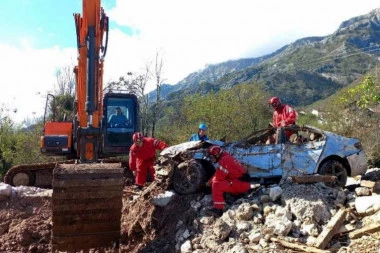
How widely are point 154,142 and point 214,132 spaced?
43.5ft

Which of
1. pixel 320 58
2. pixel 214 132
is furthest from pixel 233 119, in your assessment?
pixel 320 58

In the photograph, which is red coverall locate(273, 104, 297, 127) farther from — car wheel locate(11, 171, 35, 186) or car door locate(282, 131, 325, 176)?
car wheel locate(11, 171, 35, 186)

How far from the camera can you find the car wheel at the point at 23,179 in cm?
1356

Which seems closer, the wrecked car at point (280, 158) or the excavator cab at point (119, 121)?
the wrecked car at point (280, 158)

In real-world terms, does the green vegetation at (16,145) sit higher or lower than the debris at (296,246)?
higher

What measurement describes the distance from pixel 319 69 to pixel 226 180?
97154 mm

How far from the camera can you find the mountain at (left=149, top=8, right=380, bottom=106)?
81.2 metres

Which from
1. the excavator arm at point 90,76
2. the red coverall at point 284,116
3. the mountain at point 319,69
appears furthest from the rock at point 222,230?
the mountain at point 319,69

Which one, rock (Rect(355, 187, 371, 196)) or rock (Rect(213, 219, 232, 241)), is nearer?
rock (Rect(213, 219, 232, 241))

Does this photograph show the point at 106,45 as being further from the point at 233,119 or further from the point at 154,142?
the point at 233,119

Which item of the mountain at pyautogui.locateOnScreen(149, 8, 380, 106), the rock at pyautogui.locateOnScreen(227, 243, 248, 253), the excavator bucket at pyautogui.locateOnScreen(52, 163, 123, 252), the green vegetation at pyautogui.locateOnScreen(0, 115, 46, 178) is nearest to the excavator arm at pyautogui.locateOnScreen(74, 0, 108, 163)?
the excavator bucket at pyautogui.locateOnScreen(52, 163, 123, 252)

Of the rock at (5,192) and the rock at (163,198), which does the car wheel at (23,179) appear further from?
the rock at (163,198)

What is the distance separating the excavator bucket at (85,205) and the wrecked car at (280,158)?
200 centimetres

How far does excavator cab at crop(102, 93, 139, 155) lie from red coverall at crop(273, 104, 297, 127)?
4421 millimetres
